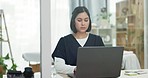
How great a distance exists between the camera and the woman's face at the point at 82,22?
2173mm

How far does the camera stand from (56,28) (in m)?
5.23

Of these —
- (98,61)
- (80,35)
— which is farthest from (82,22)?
(98,61)

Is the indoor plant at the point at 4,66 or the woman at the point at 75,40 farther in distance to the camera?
the woman at the point at 75,40

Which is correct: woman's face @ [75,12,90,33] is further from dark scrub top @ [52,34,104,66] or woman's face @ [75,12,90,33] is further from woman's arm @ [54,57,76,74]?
woman's arm @ [54,57,76,74]

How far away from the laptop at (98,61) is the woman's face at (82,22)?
2.13ft

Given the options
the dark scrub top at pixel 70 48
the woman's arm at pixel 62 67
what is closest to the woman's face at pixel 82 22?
the dark scrub top at pixel 70 48

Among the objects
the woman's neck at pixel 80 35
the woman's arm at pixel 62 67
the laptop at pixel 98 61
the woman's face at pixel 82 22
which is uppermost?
the woman's face at pixel 82 22

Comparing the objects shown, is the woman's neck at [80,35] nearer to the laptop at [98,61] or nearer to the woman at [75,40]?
the woman at [75,40]

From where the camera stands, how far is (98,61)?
1.50m

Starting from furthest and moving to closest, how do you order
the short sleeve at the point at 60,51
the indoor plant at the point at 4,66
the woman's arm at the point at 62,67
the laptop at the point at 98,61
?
the short sleeve at the point at 60,51
the woman's arm at the point at 62,67
the laptop at the point at 98,61
the indoor plant at the point at 4,66

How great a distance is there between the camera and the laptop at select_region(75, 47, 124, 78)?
1479 millimetres

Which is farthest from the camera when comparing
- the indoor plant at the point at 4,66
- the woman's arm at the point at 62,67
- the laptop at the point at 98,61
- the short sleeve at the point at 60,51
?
the short sleeve at the point at 60,51

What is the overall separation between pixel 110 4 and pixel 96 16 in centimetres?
45

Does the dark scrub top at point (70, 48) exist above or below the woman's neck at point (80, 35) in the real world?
below
